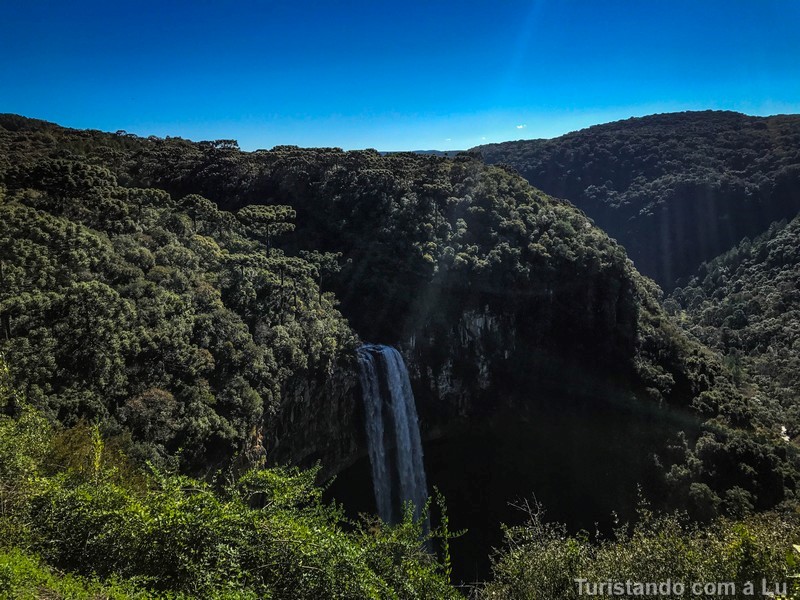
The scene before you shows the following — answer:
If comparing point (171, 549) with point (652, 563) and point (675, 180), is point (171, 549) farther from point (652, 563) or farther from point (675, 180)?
point (675, 180)

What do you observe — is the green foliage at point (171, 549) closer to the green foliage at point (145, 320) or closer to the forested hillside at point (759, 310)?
the green foliage at point (145, 320)

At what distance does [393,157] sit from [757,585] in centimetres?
6541


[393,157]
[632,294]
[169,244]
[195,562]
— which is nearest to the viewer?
[195,562]

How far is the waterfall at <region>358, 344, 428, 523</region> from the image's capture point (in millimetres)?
41156

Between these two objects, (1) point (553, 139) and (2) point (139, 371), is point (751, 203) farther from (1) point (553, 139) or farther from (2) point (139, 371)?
(2) point (139, 371)

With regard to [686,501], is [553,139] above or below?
above

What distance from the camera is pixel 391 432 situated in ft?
141

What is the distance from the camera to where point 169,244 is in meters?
33.5

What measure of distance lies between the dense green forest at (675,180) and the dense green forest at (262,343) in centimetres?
6048

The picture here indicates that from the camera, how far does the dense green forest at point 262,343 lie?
11.3m

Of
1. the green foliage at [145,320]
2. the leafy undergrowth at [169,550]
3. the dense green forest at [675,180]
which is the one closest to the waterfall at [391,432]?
the green foliage at [145,320]

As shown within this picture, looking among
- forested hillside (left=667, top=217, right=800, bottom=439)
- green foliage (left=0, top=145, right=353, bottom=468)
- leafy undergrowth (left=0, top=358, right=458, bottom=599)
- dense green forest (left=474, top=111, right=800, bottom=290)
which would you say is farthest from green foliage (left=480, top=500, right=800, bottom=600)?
dense green forest (left=474, top=111, right=800, bottom=290)

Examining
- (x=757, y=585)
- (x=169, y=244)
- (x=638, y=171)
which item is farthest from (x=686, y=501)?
(x=638, y=171)

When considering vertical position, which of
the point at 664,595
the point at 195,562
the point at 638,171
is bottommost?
the point at 664,595
